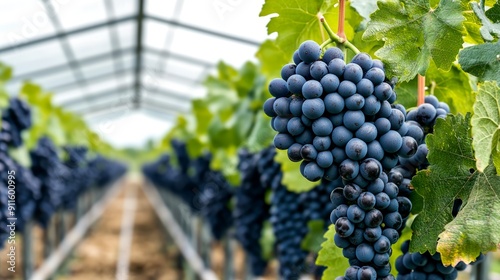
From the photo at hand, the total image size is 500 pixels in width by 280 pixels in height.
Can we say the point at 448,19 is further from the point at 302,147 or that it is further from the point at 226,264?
the point at 226,264

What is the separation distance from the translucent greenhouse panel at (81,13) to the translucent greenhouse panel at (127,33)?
75 centimetres

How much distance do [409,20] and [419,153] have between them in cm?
24

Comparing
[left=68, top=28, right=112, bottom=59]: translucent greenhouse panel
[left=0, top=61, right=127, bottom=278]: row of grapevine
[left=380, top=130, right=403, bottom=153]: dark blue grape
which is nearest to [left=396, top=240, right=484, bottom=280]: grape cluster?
[left=380, top=130, right=403, bottom=153]: dark blue grape

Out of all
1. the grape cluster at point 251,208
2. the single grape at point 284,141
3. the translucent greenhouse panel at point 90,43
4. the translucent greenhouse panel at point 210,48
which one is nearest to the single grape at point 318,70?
the single grape at point 284,141

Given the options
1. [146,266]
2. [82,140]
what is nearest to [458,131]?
[82,140]

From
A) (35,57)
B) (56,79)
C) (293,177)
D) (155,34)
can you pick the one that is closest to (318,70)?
(293,177)

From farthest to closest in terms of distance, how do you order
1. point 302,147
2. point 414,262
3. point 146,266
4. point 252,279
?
1. point 146,266
2. point 252,279
3. point 414,262
4. point 302,147

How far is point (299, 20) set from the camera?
1.11 m

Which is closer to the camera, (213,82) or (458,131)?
(458,131)

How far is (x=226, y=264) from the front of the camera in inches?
170

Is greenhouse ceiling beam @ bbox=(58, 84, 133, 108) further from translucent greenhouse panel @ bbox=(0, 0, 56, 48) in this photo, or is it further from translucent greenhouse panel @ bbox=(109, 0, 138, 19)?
translucent greenhouse panel @ bbox=(0, 0, 56, 48)

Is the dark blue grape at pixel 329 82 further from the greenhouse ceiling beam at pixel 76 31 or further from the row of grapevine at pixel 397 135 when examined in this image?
the greenhouse ceiling beam at pixel 76 31

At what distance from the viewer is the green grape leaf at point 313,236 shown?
5.76ft

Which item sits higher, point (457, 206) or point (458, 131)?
point (458, 131)
